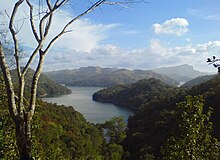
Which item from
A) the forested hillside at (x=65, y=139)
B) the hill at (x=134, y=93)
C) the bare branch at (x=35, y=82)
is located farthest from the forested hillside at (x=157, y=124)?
the hill at (x=134, y=93)

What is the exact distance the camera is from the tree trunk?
315cm

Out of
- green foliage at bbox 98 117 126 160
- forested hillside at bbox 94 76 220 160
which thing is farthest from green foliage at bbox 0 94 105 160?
forested hillside at bbox 94 76 220 160

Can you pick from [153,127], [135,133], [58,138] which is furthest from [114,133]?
[58,138]

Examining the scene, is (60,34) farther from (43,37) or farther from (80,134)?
(80,134)

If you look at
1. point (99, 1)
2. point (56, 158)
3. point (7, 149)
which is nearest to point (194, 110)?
point (99, 1)

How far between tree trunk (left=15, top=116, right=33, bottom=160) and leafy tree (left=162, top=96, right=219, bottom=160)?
292 centimetres

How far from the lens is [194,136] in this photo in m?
4.84

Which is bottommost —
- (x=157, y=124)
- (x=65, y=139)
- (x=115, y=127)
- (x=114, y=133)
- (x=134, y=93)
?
(x=114, y=133)

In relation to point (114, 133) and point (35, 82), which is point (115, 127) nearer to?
point (114, 133)

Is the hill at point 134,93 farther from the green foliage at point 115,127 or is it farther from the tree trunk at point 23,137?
the tree trunk at point 23,137

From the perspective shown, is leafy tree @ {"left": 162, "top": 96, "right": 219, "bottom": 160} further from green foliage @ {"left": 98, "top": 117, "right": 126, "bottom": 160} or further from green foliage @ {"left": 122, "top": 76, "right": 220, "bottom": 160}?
green foliage @ {"left": 98, "top": 117, "right": 126, "bottom": 160}

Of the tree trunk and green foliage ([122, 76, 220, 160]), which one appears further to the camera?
green foliage ([122, 76, 220, 160])

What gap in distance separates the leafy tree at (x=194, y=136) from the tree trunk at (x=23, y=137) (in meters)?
2.92

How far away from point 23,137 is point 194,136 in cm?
306
